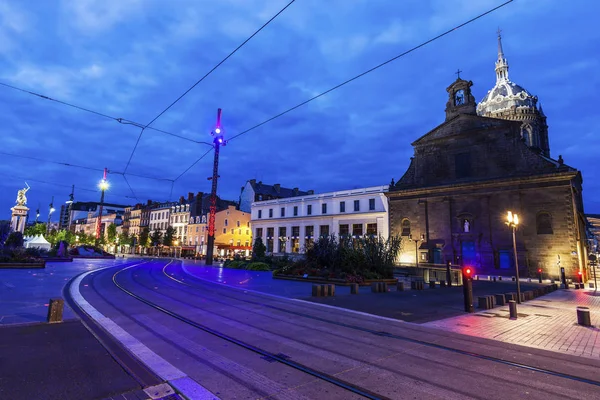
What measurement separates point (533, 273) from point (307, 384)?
4119cm

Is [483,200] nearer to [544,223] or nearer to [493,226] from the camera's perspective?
[493,226]

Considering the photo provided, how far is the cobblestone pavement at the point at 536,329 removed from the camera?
8422mm

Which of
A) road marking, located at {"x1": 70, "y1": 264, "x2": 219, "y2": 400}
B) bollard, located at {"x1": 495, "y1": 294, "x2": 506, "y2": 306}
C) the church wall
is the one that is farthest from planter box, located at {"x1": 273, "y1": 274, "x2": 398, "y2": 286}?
the church wall

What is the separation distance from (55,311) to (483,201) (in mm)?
44172

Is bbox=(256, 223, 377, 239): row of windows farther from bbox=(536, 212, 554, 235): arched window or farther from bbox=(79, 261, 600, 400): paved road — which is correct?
bbox=(79, 261, 600, 400): paved road

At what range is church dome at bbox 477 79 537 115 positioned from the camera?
60.9m

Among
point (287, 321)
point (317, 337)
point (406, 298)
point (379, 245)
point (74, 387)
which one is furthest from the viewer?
point (379, 245)

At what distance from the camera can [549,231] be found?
120ft

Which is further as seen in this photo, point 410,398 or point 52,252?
point 52,252

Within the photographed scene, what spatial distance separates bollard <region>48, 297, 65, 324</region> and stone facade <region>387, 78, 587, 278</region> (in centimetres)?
3540

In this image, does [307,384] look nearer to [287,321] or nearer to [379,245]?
[287,321]

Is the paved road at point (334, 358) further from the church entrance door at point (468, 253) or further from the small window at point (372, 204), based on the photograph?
the small window at point (372, 204)

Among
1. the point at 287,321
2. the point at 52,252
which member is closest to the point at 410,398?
the point at 287,321

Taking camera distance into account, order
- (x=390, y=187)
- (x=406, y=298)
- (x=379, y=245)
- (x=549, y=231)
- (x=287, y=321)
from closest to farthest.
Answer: (x=287, y=321) < (x=406, y=298) < (x=379, y=245) < (x=549, y=231) < (x=390, y=187)
